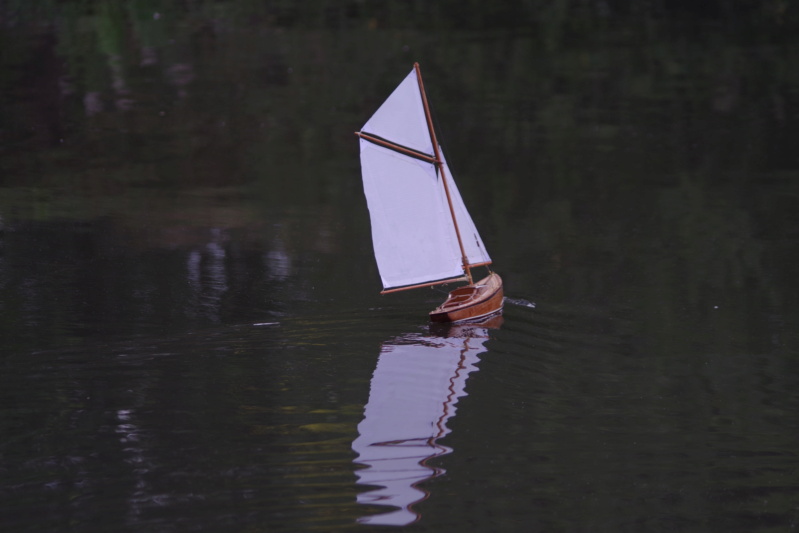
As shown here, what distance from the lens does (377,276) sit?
20.3 meters

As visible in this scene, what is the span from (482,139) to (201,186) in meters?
7.51

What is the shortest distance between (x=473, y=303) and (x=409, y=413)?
A: 3.93 meters

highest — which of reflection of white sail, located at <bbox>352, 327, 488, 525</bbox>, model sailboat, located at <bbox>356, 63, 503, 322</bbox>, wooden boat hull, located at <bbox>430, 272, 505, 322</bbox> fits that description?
model sailboat, located at <bbox>356, 63, 503, 322</bbox>

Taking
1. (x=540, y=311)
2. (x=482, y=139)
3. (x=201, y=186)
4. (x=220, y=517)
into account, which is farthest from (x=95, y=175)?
(x=220, y=517)

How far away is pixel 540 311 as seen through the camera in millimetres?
18453

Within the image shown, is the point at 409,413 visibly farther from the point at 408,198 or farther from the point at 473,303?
the point at 408,198

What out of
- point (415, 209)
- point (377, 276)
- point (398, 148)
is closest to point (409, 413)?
point (415, 209)

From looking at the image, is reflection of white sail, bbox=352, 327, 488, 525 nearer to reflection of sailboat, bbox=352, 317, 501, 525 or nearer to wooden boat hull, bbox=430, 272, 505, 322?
reflection of sailboat, bbox=352, 317, 501, 525

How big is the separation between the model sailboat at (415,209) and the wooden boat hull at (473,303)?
0.05 ft

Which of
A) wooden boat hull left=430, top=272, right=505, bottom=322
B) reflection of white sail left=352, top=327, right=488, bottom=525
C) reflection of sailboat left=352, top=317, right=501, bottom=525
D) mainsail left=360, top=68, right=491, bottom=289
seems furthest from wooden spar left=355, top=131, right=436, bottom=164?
reflection of white sail left=352, top=327, right=488, bottom=525

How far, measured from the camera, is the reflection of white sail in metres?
11.6

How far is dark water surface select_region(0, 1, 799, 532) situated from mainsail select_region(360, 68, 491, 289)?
0.83m

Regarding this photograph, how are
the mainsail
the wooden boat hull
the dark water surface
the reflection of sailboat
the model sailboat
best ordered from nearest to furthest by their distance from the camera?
the reflection of sailboat
the dark water surface
the wooden boat hull
the model sailboat
the mainsail

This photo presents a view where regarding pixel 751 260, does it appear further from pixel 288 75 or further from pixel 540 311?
pixel 288 75
